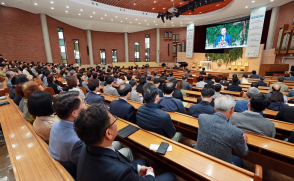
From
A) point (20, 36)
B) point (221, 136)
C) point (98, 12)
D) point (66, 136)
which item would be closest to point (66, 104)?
point (66, 136)

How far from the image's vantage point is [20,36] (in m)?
9.71

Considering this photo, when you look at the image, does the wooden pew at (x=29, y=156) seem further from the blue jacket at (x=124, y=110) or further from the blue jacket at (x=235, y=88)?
the blue jacket at (x=235, y=88)

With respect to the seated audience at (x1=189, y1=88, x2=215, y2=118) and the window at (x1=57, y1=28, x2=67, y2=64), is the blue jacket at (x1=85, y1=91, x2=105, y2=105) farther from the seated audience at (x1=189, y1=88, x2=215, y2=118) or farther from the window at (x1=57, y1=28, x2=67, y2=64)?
the window at (x1=57, y1=28, x2=67, y2=64)

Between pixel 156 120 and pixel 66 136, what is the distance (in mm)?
941

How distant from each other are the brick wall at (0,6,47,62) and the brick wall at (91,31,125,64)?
16.0ft

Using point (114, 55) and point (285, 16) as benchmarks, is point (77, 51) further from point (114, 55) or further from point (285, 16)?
point (285, 16)

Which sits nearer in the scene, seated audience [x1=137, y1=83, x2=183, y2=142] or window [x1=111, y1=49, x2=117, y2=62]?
seated audience [x1=137, y1=83, x2=183, y2=142]

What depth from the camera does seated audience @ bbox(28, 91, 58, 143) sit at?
142 centimetres

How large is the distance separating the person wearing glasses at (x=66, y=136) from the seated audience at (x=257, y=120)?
74.4 inches

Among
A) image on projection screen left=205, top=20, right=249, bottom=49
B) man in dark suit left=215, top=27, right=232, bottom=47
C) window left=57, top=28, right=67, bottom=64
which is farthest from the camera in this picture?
man in dark suit left=215, top=27, right=232, bottom=47

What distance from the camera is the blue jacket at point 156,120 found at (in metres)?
1.69

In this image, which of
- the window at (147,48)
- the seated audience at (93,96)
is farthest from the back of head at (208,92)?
the window at (147,48)

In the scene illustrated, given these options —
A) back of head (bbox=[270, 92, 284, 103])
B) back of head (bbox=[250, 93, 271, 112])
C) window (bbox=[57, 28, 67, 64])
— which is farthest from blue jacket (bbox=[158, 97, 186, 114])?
window (bbox=[57, 28, 67, 64])

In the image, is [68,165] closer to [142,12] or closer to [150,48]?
[142,12]
